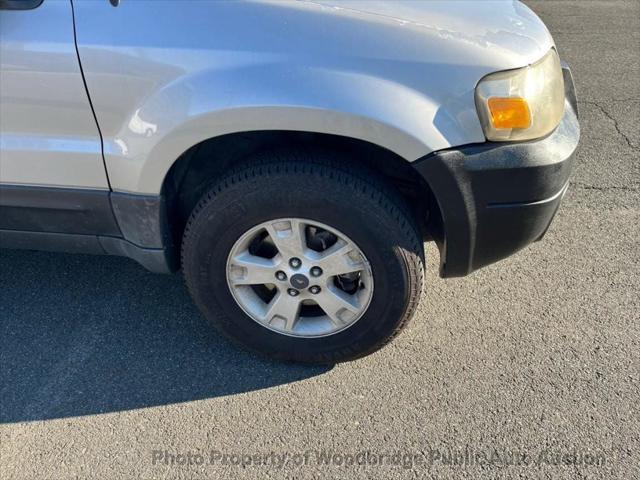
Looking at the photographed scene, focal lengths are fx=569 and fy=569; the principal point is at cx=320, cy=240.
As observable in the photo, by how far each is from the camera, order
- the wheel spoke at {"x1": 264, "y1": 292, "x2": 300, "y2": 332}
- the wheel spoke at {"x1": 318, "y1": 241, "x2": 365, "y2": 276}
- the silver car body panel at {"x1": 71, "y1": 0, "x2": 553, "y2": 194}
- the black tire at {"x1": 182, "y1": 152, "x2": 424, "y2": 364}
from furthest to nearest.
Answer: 1. the wheel spoke at {"x1": 264, "y1": 292, "x2": 300, "y2": 332}
2. the wheel spoke at {"x1": 318, "y1": 241, "x2": 365, "y2": 276}
3. the black tire at {"x1": 182, "y1": 152, "x2": 424, "y2": 364}
4. the silver car body panel at {"x1": 71, "y1": 0, "x2": 553, "y2": 194}

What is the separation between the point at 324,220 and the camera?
2.07 m

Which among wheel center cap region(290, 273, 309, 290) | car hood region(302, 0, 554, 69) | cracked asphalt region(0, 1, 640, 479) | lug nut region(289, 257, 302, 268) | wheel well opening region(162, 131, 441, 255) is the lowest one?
cracked asphalt region(0, 1, 640, 479)

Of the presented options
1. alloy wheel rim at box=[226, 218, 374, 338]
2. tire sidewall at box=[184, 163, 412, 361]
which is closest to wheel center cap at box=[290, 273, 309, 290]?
alloy wheel rim at box=[226, 218, 374, 338]

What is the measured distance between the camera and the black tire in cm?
203

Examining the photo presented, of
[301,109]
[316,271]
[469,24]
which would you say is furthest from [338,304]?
[469,24]

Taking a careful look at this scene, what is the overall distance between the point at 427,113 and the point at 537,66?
476mm

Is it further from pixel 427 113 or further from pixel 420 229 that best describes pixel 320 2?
pixel 420 229

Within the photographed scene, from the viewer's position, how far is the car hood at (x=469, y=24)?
1.90 meters

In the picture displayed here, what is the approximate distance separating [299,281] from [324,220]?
0.99 feet

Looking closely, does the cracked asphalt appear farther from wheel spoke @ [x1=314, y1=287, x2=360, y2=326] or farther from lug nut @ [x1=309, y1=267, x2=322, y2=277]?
lug nut @ [x1=309, y1=267, x2=322, y2=277]

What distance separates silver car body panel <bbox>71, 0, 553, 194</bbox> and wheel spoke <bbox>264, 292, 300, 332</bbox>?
718 millimetres

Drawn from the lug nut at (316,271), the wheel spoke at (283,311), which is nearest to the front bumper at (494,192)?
the lug nut at (316,271)

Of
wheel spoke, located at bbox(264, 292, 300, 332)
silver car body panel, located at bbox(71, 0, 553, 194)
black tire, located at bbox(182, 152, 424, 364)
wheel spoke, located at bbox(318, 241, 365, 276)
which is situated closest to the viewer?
silver car body panel, located at bbox(71, 0, 553, 194)

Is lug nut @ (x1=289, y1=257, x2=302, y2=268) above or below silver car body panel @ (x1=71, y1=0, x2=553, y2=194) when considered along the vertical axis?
below
